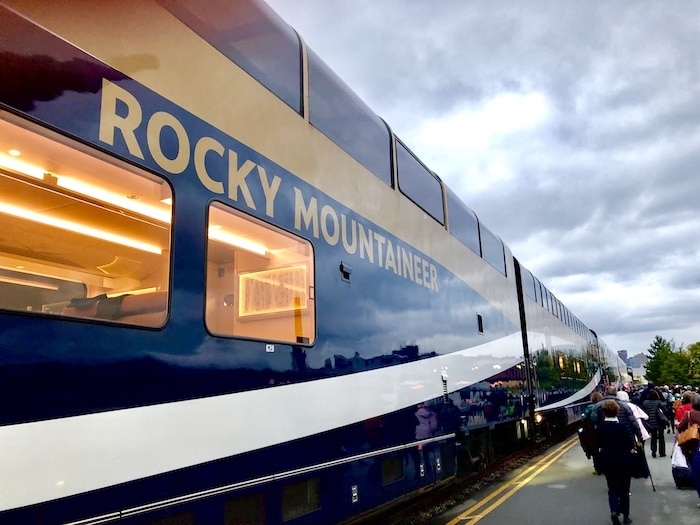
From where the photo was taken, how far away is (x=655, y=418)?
11305 millimetres

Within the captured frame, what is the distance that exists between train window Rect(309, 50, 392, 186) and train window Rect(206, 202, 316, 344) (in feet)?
4.14

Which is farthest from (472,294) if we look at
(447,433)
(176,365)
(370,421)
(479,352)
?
(176,365)

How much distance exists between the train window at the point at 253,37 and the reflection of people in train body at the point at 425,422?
331cm

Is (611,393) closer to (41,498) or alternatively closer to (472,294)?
(472,294)

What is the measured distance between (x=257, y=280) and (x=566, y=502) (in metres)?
5.59

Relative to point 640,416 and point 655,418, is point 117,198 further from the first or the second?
point 655,418

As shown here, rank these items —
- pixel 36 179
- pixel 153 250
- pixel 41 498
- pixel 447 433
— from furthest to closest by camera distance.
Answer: pixel 447 433, pixel 153 250, pixel 36 179, pixel 41 498

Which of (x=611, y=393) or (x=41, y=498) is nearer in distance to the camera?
(x=41, y=498)

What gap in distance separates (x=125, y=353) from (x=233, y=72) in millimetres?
2067

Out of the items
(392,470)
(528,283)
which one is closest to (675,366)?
(528,283)

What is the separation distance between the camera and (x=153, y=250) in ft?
10.4

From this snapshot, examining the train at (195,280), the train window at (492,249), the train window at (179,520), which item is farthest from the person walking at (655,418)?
the train window at (179,520)

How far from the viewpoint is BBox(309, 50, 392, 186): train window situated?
5.02 m

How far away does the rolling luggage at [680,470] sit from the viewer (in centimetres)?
777
